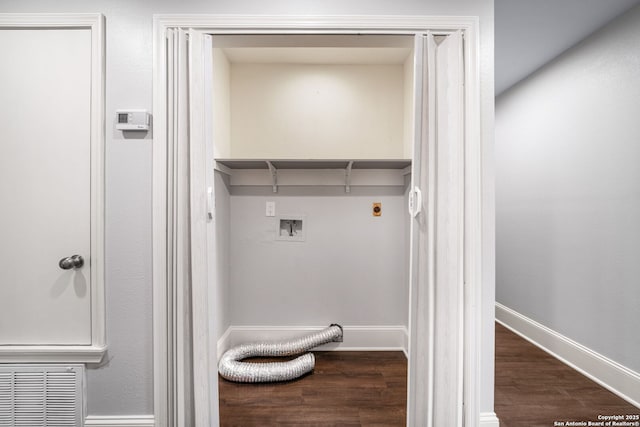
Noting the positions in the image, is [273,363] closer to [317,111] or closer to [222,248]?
[222,248]

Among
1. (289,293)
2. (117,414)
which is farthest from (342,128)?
(117,414)

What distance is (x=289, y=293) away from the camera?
280 cm

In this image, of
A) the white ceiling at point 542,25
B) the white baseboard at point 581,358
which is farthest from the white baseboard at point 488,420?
the white ceiling at point 542,25

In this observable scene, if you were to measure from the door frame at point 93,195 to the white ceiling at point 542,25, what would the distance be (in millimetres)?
2331

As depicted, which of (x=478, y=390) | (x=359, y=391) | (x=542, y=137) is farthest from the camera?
(x=542, y=137)

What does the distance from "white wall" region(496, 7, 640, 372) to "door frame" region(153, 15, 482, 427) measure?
4.47 ft

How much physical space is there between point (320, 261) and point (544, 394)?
72.4 inches

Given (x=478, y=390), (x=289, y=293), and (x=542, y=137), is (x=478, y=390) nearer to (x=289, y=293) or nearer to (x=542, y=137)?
(x=289, y=293)

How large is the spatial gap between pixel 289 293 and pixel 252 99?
177 centimetres

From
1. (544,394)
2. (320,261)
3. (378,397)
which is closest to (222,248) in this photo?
(320,261)

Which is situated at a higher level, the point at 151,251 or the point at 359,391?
the point at 151,251

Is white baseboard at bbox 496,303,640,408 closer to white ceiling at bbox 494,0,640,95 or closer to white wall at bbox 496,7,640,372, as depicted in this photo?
white wall at bbox 496,7,640,372

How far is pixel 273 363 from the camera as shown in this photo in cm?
235

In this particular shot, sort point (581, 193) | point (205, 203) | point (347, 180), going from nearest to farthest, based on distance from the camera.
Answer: point (205, 203), point (581, 193), point (347, 180)
